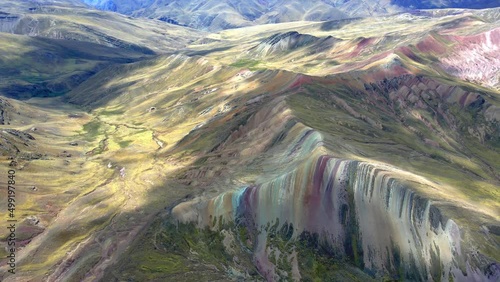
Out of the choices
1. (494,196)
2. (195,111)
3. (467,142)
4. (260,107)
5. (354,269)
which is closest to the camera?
(354,269)

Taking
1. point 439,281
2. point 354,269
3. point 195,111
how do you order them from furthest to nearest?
point 195,111 → point 354,269 → point 439,281

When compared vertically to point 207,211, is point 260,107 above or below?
above

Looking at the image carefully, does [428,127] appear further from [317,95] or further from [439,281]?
[439,281]

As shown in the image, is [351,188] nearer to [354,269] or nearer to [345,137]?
[354,269]

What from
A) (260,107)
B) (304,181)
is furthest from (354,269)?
(260,107)

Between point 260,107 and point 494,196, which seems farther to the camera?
point 260,107

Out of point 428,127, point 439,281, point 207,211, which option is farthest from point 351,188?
point 428,127
